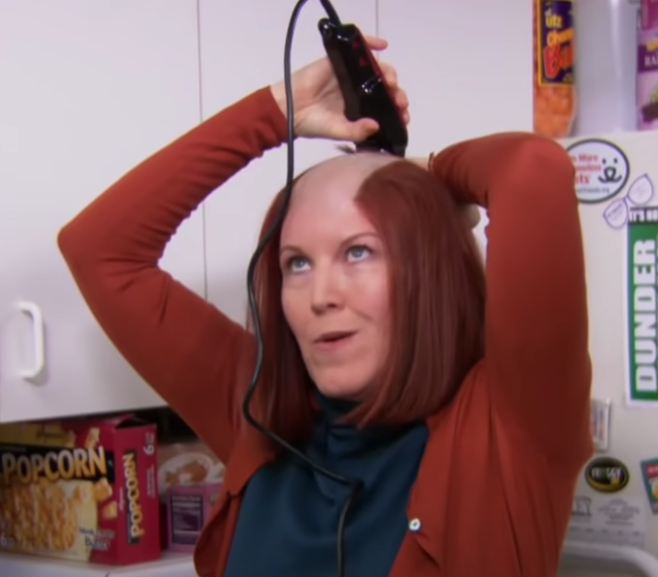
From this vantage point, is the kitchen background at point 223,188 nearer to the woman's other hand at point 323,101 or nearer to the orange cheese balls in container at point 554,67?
the orange cheese balls in container at point 554,67

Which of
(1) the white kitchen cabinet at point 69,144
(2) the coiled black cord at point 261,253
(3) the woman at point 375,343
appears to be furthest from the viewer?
(1) the white kitchen cabinet at point 69,144

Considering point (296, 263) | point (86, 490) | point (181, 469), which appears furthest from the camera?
point (181, 469)

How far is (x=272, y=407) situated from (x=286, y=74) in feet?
1.13

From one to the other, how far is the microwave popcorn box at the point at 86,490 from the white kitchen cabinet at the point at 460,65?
1.87ft

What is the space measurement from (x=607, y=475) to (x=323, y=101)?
0.62 meters

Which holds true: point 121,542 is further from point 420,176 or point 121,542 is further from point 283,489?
point 420,176

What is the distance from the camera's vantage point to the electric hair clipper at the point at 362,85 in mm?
1034

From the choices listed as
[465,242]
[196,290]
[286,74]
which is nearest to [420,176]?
[465,242]

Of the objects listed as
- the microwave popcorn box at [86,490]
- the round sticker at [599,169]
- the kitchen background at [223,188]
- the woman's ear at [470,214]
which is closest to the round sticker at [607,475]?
the kitchen background at [223,188]

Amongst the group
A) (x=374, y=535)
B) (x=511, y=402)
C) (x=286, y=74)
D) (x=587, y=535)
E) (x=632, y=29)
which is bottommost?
(x=587, y=535)

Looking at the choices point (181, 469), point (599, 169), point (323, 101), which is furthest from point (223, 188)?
point (599, 169)

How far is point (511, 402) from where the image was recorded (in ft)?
3.00

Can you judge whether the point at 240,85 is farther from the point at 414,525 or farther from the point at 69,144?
the point at 414,525

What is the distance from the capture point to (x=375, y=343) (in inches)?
37.9
